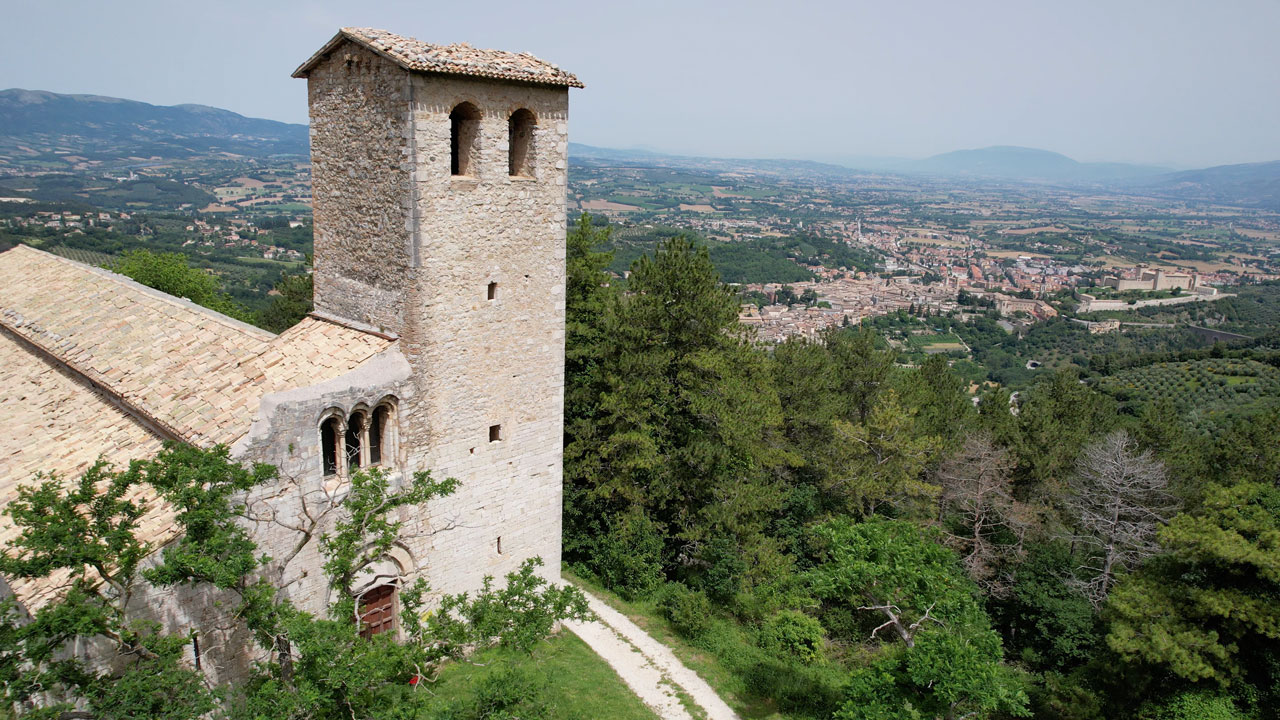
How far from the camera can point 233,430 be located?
12.1 metres

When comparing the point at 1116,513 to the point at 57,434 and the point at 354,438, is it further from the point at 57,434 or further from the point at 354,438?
the point at 57,434

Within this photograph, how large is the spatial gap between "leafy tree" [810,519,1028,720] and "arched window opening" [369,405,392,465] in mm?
8809

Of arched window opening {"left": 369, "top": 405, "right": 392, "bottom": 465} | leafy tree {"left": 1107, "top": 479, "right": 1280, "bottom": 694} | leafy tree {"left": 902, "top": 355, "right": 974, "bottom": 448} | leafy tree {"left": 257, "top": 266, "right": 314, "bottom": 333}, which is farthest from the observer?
leafy tree {"left": 257, "top": 266, "right": 314, "bottom": 333}

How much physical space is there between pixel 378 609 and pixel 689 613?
841cm

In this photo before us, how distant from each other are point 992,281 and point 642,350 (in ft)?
437

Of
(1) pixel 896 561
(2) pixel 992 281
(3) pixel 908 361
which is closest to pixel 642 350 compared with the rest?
(1) pixel 896 561

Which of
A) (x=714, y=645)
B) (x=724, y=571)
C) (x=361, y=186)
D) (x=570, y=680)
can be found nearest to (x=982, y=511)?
(x=724, y=571)

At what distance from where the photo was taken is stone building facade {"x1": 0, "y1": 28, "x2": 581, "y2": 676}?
1267cm

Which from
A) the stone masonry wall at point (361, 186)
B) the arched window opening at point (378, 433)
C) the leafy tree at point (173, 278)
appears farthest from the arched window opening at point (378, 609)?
the leafy tree at point (173, 278)

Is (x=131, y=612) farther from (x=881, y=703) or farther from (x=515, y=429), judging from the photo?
(x=881, y=703)

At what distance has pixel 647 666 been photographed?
60.0 feet

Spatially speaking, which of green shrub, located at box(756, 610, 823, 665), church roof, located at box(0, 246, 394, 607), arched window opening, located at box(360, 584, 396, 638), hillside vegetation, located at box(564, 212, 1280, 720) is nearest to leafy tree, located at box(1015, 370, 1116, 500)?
hillside vegetation, located at box(564, 212, 1280, 720)

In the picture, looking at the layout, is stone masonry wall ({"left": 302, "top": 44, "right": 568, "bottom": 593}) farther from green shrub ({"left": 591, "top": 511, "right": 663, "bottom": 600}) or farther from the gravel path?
green shrub ({"left": 591, "top": 511, "right": 663, "bottom": 600})

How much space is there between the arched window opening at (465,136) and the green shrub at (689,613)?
12.4 metres
